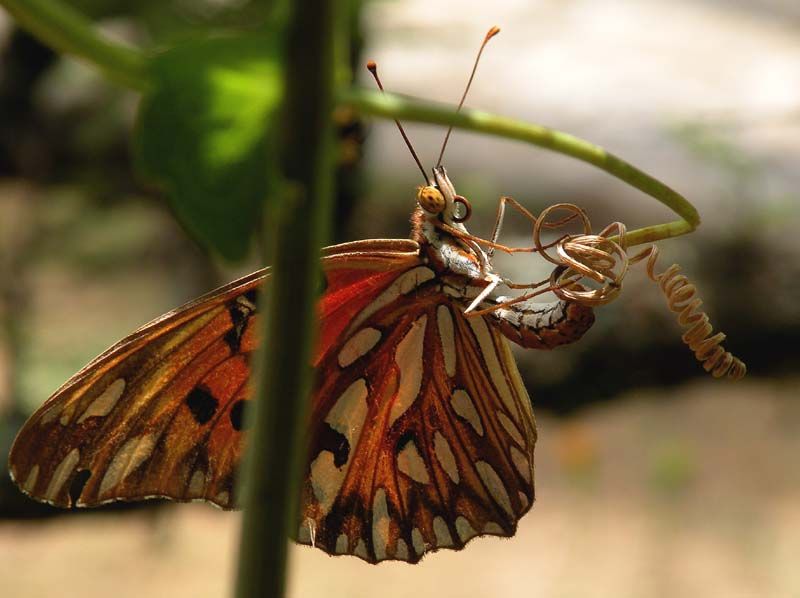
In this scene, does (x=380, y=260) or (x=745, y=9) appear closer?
(x=380, y=260)

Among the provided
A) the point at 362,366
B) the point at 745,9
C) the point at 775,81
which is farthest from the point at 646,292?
the point at 362,366

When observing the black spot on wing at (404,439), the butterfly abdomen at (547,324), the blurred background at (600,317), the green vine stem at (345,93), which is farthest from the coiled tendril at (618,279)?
the blurred background at (600,317)

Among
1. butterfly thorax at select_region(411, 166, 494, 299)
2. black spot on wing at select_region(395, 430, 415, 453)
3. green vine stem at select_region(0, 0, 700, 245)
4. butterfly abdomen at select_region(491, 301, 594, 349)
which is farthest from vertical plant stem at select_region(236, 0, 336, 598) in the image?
black spot on wing at select_region(395, 430, 415, 453)

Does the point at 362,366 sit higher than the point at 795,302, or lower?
lower

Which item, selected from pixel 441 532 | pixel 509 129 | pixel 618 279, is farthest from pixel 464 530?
pixel 509 129

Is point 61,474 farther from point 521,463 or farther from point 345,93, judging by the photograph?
point 345,93

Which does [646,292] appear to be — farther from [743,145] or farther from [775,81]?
[775,81]

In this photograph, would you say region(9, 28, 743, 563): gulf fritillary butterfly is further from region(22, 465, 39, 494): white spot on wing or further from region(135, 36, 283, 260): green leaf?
region(135, 36, 283, 260): green leaf
